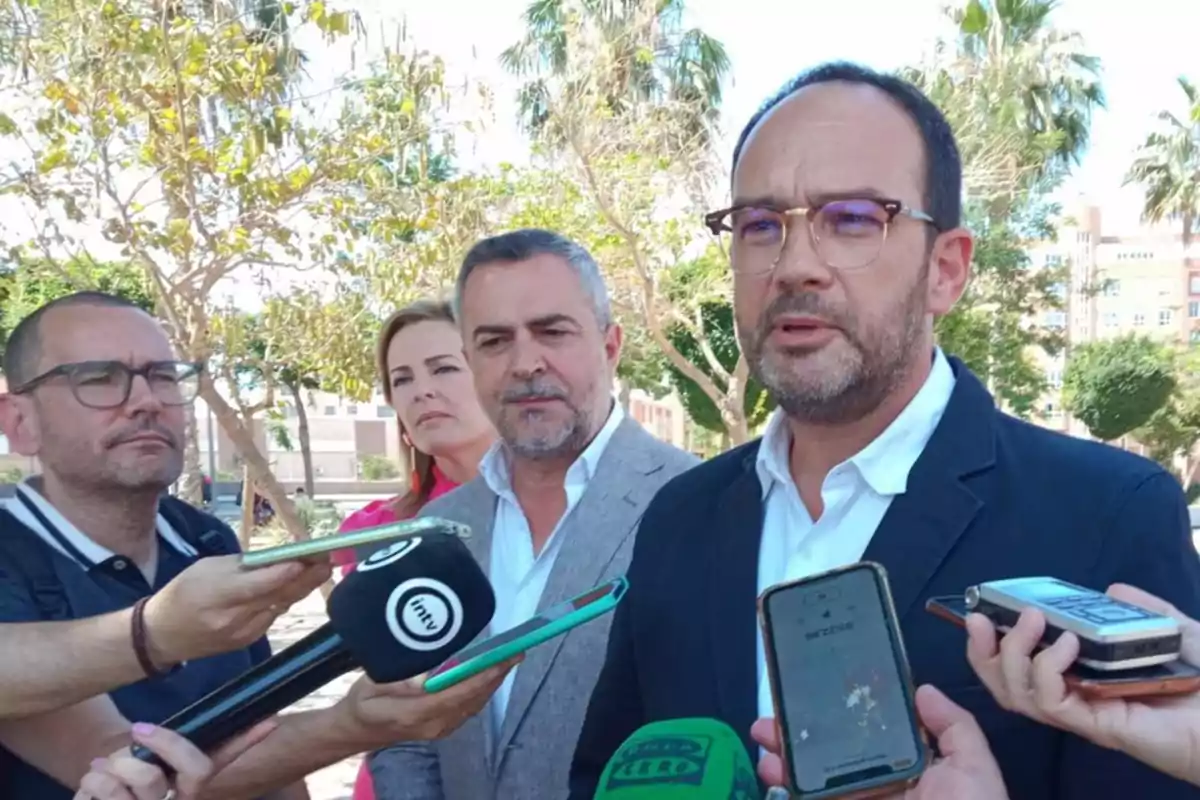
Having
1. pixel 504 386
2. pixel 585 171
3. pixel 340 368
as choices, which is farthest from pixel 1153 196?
pixel 504 386

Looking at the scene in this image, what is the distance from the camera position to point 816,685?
48.4 inches

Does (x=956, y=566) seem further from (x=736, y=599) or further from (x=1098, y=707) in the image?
(x=1098, y=707)

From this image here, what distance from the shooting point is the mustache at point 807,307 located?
1698mm

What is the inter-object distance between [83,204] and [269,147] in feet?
3.73

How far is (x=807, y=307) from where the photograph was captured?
1.71 meters

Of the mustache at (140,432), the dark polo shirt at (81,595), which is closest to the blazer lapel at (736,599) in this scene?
the dark polo shirt at (81,595)

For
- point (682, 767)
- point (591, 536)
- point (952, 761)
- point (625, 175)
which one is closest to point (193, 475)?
point (625, 175)

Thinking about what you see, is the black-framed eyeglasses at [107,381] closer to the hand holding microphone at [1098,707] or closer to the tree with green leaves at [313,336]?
the hand holding microphone at [1098,707]

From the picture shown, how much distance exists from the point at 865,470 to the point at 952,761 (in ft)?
1.94

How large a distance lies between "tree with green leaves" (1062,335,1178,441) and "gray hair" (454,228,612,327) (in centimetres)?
2511

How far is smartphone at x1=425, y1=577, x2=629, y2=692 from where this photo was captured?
4.68 ft

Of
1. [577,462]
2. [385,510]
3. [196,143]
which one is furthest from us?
[196,143]

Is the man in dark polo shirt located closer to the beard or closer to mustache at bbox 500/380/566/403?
the beard

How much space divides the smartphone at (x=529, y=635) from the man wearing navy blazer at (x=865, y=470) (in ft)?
1.10
